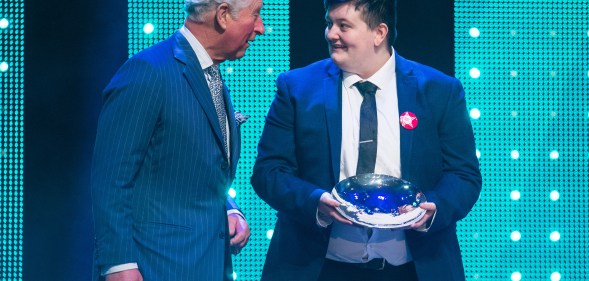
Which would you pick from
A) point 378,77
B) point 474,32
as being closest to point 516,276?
point 474,32

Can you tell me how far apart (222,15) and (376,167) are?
0.64 metres

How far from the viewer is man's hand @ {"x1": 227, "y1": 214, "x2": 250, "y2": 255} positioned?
254cm

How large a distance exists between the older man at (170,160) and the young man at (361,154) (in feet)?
0.86

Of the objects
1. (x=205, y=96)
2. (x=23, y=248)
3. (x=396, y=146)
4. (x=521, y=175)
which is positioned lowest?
(x=23, y=248)

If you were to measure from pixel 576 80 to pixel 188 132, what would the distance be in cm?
215

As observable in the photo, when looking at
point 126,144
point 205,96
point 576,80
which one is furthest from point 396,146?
point 576,80

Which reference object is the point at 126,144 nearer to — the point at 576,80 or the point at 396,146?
the point at 396,146

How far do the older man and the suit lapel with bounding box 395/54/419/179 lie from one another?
512 millimetres

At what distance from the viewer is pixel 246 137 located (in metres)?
3.61

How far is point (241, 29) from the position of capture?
2404 mm

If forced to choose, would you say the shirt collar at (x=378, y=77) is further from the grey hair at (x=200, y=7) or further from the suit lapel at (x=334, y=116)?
the grey hair at (x=200, y=7)

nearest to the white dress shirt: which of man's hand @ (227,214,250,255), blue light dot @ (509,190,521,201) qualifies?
→ man's hand @ (227,214,250,255)

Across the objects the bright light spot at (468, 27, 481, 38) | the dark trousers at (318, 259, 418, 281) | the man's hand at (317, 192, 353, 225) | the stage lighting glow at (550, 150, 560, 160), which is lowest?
the dark trousers at (318, 259, 418, 281)

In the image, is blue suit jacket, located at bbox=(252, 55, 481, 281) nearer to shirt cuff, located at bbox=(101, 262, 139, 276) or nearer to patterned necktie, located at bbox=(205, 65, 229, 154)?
patterned necktie, located at bbox=(205, 65, 229, 154)
